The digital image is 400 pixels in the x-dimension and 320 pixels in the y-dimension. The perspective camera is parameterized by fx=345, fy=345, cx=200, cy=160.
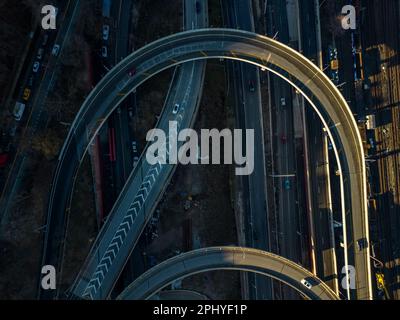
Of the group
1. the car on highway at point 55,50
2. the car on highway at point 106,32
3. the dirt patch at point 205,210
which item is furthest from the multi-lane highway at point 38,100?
the dirt patch at point 205,210

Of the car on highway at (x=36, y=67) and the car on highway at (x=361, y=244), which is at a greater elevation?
the car on highway at (x=36, y=67)

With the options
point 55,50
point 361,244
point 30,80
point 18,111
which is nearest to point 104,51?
point 55,50

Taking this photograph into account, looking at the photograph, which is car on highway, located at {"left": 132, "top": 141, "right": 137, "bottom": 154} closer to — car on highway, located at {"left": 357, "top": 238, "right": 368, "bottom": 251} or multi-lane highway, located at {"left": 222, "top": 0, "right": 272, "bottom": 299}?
multi-lane highway, located at {"left": 222, "top": 0, "right": 272, "bottom": 299}

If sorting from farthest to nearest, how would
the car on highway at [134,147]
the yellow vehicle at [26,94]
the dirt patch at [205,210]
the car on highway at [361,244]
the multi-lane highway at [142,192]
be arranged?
the dirt patch at [205,210] → the car on highway at [134,147] → the car on highway at [361,244] → the multi-lane highway at [142,192] → the yellow vehicle at [26,94]

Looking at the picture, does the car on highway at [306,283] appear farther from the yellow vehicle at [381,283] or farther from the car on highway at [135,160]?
the car on highway at [135,160]

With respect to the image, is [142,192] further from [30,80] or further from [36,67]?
[36,67]

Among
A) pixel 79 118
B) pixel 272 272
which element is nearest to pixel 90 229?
pixel 79 118

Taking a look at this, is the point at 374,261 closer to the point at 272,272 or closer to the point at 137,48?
the point at 272,272
